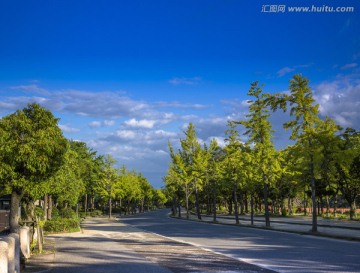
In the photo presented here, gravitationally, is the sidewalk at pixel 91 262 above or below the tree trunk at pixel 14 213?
below

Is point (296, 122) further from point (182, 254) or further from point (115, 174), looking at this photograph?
point (115, 174)

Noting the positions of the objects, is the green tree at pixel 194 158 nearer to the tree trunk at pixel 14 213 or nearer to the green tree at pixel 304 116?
the green tree at pixel 304 116

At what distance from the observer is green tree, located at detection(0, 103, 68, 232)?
532 inches

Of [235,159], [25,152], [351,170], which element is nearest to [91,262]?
[25,152]

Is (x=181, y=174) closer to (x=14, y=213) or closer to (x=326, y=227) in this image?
(x=326, y=227)

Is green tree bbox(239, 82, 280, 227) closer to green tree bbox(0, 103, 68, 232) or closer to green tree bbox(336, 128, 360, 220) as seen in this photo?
green tree bbox(336, 128, 360, 220)

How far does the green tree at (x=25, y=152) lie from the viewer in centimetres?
1352

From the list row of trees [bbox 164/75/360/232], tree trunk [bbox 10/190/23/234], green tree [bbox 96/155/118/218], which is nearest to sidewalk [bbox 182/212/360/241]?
row of trees [bbox 164/75/360/232]

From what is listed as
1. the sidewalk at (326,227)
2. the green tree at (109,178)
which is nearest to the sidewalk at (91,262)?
the sidewalk at (326,227)

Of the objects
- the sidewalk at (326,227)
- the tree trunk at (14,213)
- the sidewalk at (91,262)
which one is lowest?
the sidewalk at (326,227)

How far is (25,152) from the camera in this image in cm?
1344

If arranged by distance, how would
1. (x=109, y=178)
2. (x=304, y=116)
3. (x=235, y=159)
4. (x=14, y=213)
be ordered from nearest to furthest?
1. (x=14, y=213)
2. (x=304, y=116)
3. (x=235, y=159)
4. (x=109, y=178)

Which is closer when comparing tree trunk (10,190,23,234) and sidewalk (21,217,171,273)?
sidewalk (21,217,171,273)

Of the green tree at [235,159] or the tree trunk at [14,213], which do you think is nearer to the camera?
the tree trunk at [14,213]
